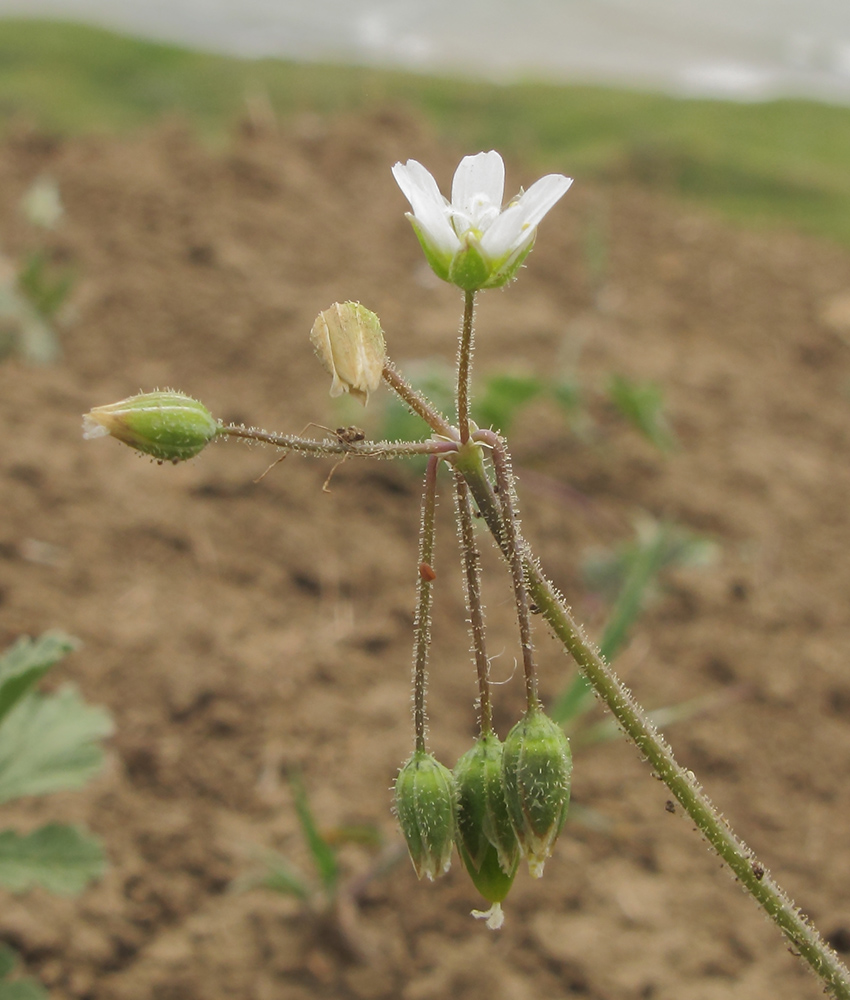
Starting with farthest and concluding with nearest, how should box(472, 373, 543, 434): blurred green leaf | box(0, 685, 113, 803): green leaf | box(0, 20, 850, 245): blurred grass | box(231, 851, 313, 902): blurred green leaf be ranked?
box(0, 20, 850, 245): blurred grass < box(472, 373, 543, 434): blurred green leaf < box(231, 851, 313, 902): blurred green leaf < box(0, 685, 113, 803): green leaf

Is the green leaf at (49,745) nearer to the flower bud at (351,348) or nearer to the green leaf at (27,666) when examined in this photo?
the green leaf at (27,666)

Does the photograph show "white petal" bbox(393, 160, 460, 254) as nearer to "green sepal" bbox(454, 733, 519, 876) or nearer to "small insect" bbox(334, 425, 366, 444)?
"small insect" bbox(334, 425, 366, 444)

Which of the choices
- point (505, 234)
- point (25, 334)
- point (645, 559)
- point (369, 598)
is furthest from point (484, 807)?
point (25, 334)

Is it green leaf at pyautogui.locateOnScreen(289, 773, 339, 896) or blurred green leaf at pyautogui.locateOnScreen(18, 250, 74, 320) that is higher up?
blurred green leaf at pyautogui.locateOnScreen(18, 250, 74, 320)

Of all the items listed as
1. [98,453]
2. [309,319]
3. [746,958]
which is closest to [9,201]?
[309,319]

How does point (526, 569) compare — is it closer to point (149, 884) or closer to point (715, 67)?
point (149, 884)

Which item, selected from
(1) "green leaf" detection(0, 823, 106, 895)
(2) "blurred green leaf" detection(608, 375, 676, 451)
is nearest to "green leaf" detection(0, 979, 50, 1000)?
(1) "green leaf" detection(0, 823, 106, 895)

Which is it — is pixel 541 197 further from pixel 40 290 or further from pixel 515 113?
pixel 515 113
